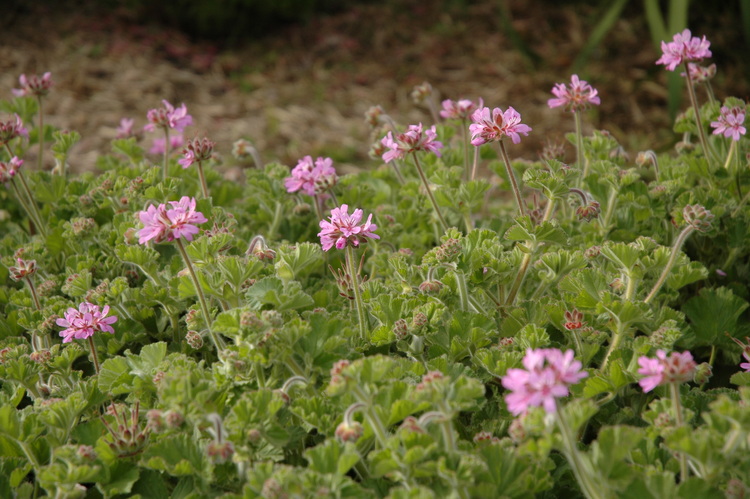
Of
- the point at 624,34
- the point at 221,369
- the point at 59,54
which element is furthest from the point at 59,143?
the point at 624,34

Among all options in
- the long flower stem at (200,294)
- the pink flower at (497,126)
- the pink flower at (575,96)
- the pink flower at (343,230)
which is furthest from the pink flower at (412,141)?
the long flower stem at (200,294)

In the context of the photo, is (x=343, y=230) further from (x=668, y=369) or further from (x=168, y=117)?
(x=168, y=117)

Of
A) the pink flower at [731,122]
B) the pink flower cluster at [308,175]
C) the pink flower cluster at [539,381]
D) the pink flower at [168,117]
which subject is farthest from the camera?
the pink flower at [168,117]

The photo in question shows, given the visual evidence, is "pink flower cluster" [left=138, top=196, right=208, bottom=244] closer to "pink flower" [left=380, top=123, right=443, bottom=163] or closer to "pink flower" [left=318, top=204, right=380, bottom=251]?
"pink flower" [left=318, top=204, right=380, bottom=251]

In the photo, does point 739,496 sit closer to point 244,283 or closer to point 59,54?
point 244,283

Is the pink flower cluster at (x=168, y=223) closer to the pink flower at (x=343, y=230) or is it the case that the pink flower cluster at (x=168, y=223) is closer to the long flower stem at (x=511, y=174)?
the pink flower at (x=343, y=230)

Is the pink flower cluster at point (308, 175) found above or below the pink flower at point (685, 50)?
below

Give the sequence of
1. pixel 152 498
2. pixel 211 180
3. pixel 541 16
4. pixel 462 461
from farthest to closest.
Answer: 1. pixel 541 16
2. pixel 211 180
3. pixel 152 498
4. pixel 462 461
